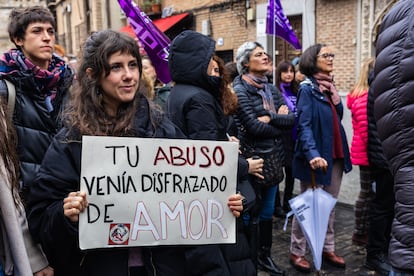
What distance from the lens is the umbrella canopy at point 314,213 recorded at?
3.78 m

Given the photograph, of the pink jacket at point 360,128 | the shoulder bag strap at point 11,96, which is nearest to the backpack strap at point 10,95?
the shoulder bag strap at point 11,96

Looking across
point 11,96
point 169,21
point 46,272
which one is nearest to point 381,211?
point 46,272

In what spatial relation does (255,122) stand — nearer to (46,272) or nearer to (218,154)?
(218,154)

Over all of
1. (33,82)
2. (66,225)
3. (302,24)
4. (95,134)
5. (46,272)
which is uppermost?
(302,24)

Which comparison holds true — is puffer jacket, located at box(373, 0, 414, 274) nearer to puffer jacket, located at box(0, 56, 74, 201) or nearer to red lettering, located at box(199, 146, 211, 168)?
red lettering, located at box(199, 146, 211, 168)

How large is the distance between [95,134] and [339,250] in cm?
355

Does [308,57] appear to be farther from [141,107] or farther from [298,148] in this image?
[141,107]

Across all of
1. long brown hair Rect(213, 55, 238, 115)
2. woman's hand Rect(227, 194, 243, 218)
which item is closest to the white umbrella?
long brown hair Rect(213, 55, 238, 115)

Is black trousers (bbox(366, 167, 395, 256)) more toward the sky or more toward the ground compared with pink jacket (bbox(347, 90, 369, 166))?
more toward the ground

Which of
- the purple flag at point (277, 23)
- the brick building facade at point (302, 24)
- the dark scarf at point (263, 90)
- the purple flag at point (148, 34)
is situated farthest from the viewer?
the brick building facade at point (302, 24)

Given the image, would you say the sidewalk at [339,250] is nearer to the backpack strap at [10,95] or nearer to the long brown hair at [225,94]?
the long brown hair at [225,94]

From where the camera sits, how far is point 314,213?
12.5 feet

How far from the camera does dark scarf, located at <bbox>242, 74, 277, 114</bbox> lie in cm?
397

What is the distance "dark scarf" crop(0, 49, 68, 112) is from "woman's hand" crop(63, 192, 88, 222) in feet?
3.43
